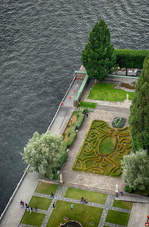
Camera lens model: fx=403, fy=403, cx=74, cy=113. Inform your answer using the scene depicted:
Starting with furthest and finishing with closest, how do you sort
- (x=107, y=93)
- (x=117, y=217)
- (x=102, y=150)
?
(x=107, y=93) < (x=102, y=150) < (x=117, y=217)

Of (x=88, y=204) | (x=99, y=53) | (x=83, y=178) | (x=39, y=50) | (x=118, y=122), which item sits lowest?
(x=88, y=204)

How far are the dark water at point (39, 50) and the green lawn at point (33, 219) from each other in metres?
9.56

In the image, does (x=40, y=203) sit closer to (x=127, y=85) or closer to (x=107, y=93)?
(x=107, y=93)

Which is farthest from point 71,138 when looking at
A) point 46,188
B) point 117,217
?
point 117,217

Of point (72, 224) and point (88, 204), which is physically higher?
point (88, 204)

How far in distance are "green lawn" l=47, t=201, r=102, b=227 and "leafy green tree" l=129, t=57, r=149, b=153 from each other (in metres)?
17.1

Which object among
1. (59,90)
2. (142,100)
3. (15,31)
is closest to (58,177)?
(142,100)

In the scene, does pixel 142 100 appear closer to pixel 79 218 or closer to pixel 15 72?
pixel 79 218

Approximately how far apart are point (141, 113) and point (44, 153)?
23.8 meters

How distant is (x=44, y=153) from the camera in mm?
91125

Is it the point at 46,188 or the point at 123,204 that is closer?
the point at 123,204

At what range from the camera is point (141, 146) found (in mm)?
86250

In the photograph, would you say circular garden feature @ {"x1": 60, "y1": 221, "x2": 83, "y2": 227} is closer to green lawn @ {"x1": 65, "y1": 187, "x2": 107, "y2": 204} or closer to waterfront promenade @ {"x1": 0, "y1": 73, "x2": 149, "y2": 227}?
green lawn @ {"x1": 65, "y1": 187, "x2": 107, "y2": 204}

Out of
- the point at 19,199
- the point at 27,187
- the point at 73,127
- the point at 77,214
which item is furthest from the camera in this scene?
the point at 73,127
